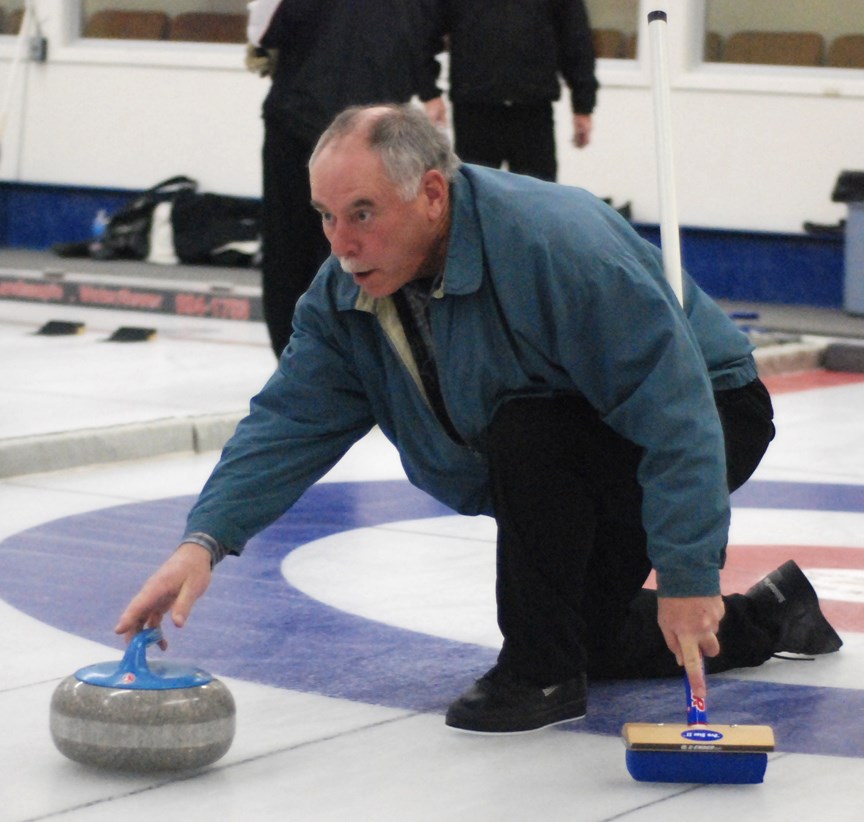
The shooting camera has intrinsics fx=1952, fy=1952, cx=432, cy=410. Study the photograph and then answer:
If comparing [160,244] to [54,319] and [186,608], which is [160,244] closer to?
[54,319]

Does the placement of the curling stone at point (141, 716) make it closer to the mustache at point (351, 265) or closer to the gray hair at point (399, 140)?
the mustache at point (351, 265)

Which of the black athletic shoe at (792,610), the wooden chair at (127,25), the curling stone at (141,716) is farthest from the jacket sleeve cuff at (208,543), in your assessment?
the wooden chair at (127,25)

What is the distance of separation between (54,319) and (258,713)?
21.5 feet

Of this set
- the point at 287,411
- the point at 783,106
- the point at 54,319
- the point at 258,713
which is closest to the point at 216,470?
the point at 287,411

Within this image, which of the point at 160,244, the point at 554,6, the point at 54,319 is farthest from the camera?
the point at 160,244

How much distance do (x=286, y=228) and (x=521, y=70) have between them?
5.40ft

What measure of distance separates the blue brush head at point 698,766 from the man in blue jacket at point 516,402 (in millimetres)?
115

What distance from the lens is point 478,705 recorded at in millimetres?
3172

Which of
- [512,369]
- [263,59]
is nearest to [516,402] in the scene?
[512,369]

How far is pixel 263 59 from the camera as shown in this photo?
21.2 feet

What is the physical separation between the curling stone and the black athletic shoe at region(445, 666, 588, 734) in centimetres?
45

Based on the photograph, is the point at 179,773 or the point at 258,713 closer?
the point at 179,773

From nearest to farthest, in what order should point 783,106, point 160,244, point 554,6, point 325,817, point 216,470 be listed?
1. point 325,817
2. point 216,470
3. point 554,6
4. point 783,106
5. point 160,244

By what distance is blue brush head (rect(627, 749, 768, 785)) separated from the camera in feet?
9.39
